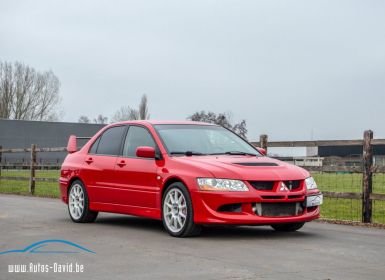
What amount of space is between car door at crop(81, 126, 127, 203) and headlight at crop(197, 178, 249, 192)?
79.2 inches

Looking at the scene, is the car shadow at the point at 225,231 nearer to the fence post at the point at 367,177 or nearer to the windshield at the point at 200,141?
the windshield at the point at 200,141

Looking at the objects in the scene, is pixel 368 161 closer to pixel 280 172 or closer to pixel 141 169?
pixel 280 172

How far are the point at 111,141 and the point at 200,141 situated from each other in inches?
65.5

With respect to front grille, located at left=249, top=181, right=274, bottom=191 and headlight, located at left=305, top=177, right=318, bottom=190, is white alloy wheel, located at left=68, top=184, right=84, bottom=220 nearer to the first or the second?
front grille, located at left=249, top=181, right=274, bottom=191

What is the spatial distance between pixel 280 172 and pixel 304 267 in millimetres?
2508

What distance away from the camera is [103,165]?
1098 cm

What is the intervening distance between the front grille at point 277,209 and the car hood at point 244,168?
12.7 inches

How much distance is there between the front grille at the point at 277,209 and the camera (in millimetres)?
8961

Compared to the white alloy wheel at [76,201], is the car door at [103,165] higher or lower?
higher

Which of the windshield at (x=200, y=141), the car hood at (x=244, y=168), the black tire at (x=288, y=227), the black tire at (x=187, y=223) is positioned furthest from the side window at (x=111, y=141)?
the black tire at (x=288, y=227)

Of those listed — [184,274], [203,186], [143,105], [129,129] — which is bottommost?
[184,274]

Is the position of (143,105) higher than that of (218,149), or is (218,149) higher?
(143,105)

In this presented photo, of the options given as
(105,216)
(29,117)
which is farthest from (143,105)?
(105,216)

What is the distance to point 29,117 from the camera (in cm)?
7381
